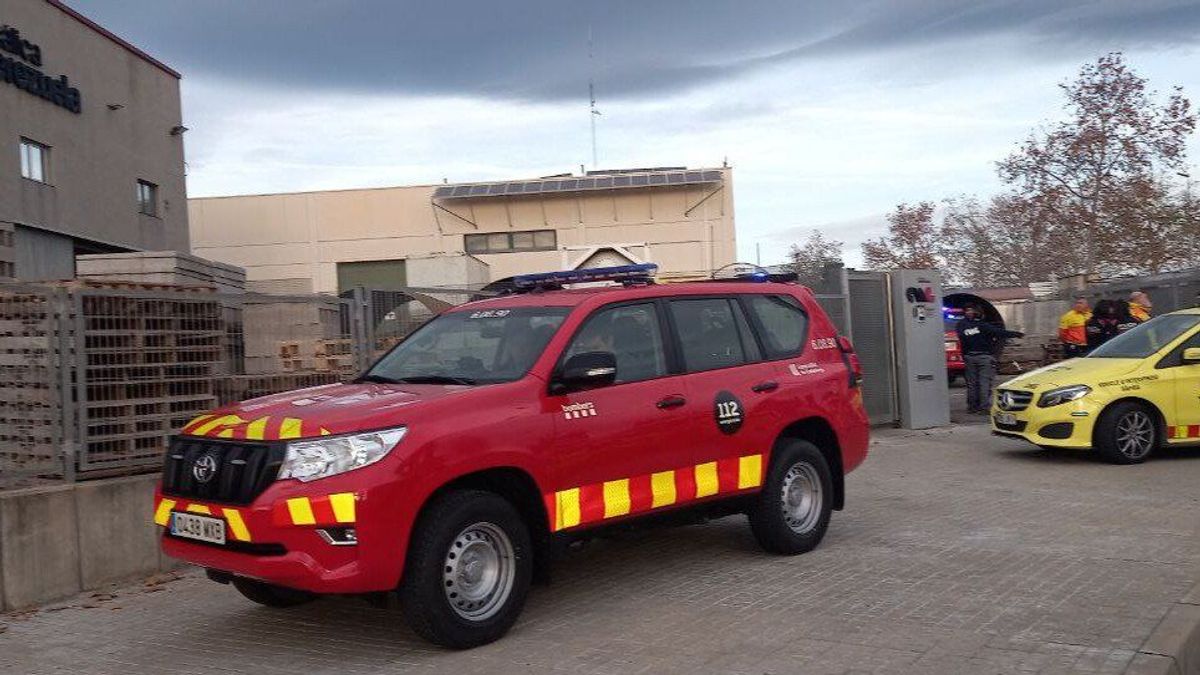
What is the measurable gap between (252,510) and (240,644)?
121 centimetres

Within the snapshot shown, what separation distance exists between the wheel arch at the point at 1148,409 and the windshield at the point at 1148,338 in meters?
0.53

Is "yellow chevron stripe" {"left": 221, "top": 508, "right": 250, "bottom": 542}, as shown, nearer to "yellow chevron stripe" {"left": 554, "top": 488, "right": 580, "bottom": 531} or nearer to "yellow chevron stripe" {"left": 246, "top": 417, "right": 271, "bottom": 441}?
"yellow chevron stripe" {"left": 246, "top": 417, "right": 271, "bottom": 441}

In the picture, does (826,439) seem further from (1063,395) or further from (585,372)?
(1063,395)

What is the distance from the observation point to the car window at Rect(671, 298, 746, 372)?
6785mm

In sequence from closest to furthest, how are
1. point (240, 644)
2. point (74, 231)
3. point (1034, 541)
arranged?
point (240, 644) → point (1034, 541) → point (74, 231)

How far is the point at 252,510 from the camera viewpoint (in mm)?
5012

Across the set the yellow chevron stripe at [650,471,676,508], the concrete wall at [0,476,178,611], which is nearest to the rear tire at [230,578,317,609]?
the concrete wall at [0,476,178,611]

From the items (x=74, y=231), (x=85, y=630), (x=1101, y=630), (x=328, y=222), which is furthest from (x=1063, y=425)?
(x=328, y=222)

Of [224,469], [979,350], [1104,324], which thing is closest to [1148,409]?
[1104,324]

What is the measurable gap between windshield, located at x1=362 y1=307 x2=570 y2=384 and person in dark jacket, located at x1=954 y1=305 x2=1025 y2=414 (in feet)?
35.5

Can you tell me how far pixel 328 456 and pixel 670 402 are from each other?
2200 millimetres

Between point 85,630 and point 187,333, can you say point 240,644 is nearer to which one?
point 85,630

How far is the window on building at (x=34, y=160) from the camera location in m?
23.4

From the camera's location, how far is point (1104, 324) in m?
15.4
